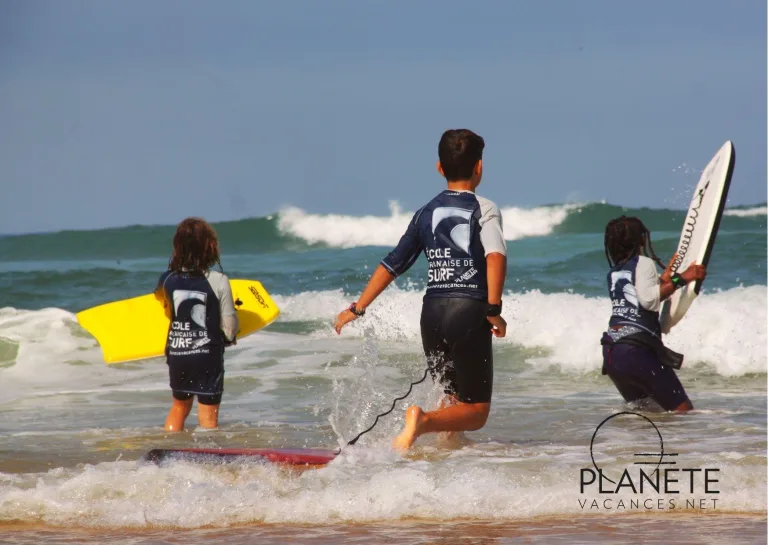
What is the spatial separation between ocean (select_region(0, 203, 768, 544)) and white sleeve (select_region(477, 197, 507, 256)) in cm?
83

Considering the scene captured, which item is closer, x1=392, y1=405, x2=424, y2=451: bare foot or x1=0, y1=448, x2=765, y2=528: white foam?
x1=0, y1=448, x2=765, y2=528: white foam

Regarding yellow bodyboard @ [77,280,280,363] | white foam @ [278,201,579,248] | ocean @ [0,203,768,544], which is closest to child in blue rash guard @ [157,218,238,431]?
ocean @ [0,203,768,544]

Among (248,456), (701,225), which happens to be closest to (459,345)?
(248,456)

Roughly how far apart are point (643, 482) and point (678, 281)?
172 centimetres

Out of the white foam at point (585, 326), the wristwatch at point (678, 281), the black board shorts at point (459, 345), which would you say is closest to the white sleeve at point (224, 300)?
the black board shorts at point (459, 345)

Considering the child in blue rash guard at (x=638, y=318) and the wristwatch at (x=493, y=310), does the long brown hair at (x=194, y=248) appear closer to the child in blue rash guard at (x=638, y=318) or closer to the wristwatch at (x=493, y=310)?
the wristwatch at (x=493, y=310)

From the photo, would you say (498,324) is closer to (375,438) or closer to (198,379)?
(375,438)

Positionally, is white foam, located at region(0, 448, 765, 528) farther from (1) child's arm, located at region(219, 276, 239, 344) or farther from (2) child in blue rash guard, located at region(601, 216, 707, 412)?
(2) child in blue rash guard, located at region(601, 216, 707, 412)

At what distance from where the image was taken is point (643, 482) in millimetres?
5195

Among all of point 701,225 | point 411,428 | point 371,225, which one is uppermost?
point 371,225

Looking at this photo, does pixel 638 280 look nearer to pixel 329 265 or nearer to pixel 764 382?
pixel 764 382

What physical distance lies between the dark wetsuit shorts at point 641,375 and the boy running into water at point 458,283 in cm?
188

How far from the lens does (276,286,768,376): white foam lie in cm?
1100

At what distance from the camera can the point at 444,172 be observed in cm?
516
